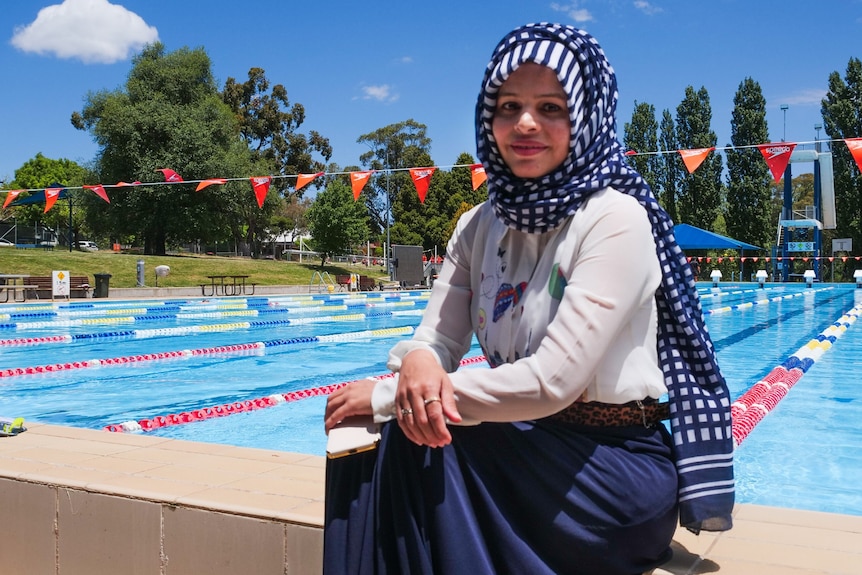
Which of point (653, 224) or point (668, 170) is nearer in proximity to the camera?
point (653, 224)

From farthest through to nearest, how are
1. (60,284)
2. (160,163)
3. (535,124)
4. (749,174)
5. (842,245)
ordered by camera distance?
(749,174)
(842,245)
(160,163)
(60,284)
(535,124)

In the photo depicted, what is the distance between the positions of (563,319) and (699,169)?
40090mm

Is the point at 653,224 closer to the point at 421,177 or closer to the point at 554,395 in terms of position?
the point at 554,395

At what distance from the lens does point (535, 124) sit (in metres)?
1.46

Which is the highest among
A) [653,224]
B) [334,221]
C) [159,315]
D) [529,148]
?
[334,221]

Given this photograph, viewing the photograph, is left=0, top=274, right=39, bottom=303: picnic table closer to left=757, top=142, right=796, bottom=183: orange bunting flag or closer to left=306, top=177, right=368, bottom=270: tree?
left=757, top=142, right=796, bottom=183: orange bunting flag

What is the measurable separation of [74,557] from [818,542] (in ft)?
6.72

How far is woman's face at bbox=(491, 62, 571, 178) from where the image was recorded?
147cm

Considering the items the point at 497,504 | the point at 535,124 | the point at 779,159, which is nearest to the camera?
the point at 497,504

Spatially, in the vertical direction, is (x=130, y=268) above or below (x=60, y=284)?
above

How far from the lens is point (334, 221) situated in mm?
40844

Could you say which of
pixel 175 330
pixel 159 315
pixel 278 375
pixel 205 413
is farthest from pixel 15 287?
pixel 205 413

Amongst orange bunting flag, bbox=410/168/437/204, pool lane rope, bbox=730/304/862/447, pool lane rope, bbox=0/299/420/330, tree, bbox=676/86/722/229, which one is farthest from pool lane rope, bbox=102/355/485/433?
tree, bbox=676/86/722/229

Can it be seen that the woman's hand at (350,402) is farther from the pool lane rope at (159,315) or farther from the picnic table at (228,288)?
the picnic table at (228,288)
